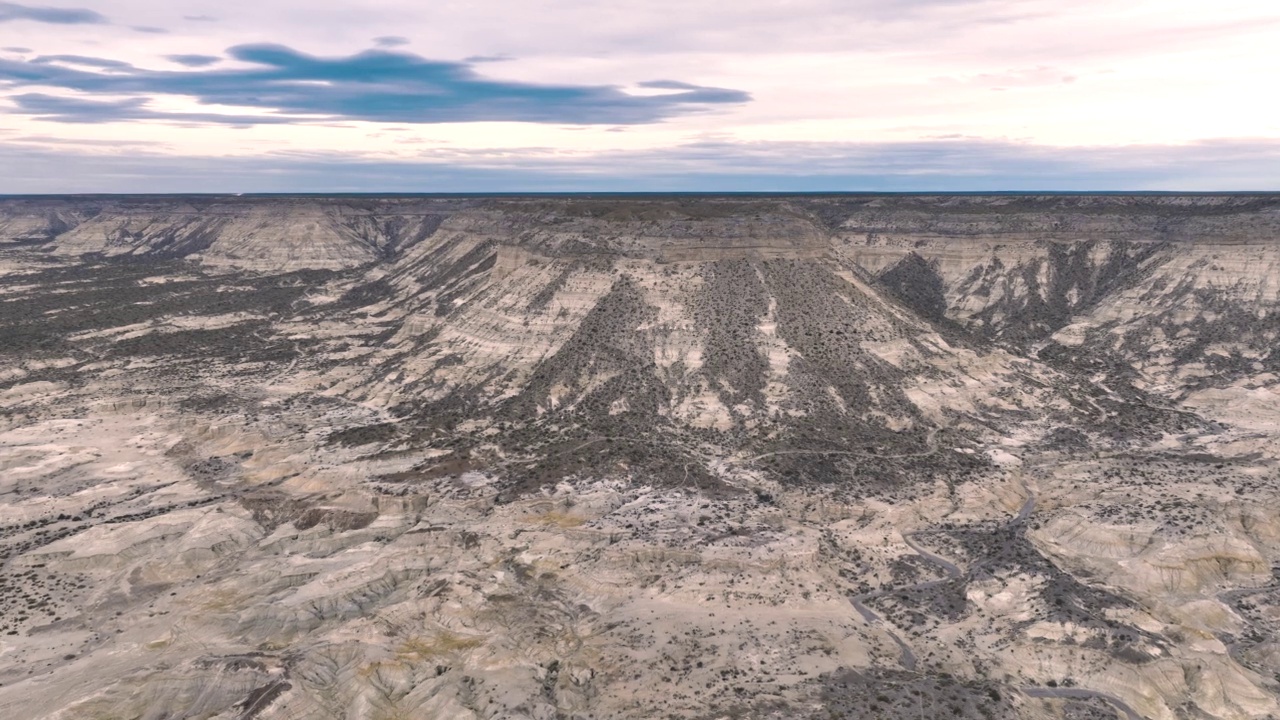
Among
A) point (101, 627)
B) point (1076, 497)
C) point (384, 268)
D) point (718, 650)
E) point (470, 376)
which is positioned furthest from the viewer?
Answer: point (384, 268)

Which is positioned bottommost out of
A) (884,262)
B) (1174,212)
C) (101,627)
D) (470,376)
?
(101,627)

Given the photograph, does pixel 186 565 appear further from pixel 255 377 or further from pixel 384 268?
pixel 384 268

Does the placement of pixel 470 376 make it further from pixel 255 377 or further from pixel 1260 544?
pixel 1260 544

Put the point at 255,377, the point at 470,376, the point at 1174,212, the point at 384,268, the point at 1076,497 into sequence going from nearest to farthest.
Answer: the point at 1076,497, the point at 470,376, the point at 255,377, the point at 1174,212, the point at 384,268

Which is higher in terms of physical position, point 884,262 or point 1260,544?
point 884,262

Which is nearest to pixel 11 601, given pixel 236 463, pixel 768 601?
pixel 236 463

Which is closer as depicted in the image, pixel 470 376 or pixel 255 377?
pixel 470 376
